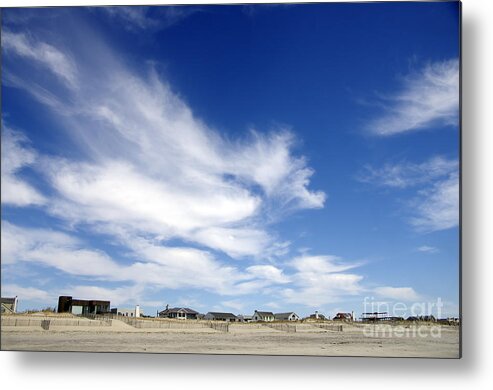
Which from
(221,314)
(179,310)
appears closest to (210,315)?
(221,314)

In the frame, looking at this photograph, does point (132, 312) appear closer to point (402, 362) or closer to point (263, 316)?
point (263, 316)

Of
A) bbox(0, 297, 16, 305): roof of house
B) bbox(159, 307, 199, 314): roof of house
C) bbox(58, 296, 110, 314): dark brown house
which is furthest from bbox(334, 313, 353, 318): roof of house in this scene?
bbox(0, 297, 16, 305): roof of house

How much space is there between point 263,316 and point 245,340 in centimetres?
17

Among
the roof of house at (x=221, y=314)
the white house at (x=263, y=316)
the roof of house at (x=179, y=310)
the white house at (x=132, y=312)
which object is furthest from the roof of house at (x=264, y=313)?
the white house at (x=132, y=312)

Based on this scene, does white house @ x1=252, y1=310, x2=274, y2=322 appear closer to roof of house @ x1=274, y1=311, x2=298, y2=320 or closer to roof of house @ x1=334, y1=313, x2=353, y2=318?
roof of house @ x1=274, y1=311, x2=298, y2=320

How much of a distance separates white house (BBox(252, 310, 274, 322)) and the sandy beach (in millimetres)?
40

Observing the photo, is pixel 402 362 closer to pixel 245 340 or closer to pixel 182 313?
pixel 245 340

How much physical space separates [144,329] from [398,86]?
80.6 inches

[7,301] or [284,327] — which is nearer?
[284,327]

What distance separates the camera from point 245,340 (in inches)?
142

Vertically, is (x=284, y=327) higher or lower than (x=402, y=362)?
higher

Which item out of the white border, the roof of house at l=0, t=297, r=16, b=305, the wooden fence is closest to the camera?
the white border

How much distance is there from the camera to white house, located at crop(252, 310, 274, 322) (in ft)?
11.8

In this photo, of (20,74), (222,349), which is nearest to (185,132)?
(20,74)
